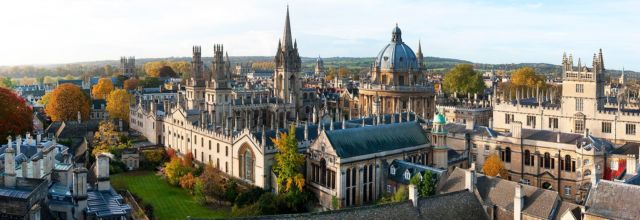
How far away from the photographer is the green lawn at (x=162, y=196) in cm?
4441

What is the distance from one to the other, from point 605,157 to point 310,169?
22.6 m

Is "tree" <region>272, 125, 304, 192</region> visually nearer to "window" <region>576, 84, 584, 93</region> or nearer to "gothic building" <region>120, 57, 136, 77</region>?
"window" <region>576, 84, 584, 93</region>

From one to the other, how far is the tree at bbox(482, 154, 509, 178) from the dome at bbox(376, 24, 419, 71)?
99.1 ft

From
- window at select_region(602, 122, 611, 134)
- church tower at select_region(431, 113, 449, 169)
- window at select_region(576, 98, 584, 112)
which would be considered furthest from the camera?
window at select_region(576, 98, 584, 112)

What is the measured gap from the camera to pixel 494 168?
4641cm

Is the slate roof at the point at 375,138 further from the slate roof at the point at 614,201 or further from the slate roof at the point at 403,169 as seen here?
the slate roof at the point at 614,201

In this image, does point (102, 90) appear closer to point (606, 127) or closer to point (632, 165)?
point (606, 127)

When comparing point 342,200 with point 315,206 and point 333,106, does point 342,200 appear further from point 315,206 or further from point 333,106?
point 333,106

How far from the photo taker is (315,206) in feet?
148

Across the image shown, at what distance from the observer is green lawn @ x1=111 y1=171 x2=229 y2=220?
44.4 m

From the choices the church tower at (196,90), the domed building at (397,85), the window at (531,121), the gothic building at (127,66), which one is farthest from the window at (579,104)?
the gothic building at (127,66)

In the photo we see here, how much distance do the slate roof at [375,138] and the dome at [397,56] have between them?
85.4 feet

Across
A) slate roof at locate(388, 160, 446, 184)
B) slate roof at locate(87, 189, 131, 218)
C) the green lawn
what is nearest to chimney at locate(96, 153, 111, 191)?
slate roof at locate(87, 189, 131, 218)

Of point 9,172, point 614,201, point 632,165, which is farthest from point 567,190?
point 9,172
